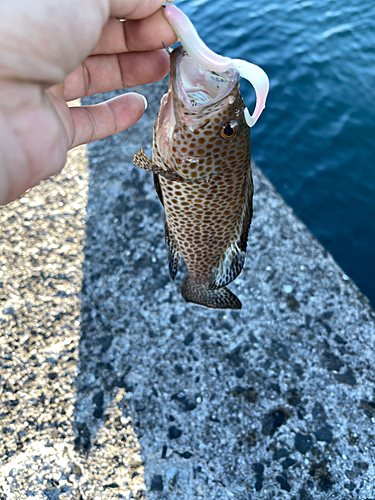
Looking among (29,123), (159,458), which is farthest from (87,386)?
(29,123)

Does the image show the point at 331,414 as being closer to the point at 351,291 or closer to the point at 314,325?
the point at 314,325

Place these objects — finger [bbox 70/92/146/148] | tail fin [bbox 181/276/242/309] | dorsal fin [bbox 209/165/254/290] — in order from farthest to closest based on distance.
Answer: tail fin [bbox 181/276/242/309]
finger [bbox 70/92/146/148]
dorsal fin [bbox 209/165/254/290]

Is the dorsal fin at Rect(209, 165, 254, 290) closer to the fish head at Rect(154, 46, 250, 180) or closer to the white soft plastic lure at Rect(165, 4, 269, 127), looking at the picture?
the fish head at Rect(154, 46, 250, 180)

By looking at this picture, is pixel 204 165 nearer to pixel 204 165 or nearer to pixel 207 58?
pixel 204 165

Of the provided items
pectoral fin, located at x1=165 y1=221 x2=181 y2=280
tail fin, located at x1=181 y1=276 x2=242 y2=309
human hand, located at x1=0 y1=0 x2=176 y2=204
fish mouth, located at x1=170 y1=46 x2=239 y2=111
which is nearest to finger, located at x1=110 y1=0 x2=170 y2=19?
human hand, located at x1=0 y1=0 x2=176 y2=204

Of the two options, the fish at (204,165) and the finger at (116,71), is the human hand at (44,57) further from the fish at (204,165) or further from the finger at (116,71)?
the fish at (204,165)

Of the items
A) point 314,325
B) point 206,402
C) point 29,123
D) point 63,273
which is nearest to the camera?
point 29,123
